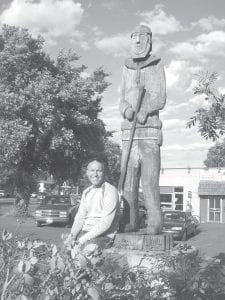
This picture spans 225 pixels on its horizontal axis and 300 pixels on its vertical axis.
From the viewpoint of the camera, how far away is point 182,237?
2153 centimetres

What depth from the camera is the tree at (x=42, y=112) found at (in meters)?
23.1

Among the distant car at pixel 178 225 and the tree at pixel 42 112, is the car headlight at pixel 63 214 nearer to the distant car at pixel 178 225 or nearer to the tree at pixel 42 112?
the tree at pixel 42 112

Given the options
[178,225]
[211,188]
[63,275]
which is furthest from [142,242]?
[211,188]

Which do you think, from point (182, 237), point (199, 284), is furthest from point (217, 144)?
point (182, 237)

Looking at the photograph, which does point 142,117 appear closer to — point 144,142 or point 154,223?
point 144,142

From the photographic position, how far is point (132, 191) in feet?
19.6

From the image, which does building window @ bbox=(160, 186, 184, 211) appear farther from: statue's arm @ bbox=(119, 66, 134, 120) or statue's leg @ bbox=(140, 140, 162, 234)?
statue's leg @ bbox=(140, 140, 162, 234)

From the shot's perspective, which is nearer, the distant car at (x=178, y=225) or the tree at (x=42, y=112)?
the distant car at (x=178, y=225)

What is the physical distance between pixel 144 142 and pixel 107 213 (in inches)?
66.6

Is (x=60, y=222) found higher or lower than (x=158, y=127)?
lower

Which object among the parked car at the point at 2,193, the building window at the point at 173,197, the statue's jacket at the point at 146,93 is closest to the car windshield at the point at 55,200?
the building window at the point at 173,197

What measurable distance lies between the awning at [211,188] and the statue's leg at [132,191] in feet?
105

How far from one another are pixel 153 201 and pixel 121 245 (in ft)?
2.44

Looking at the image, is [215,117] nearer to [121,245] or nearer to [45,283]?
[121,245]
